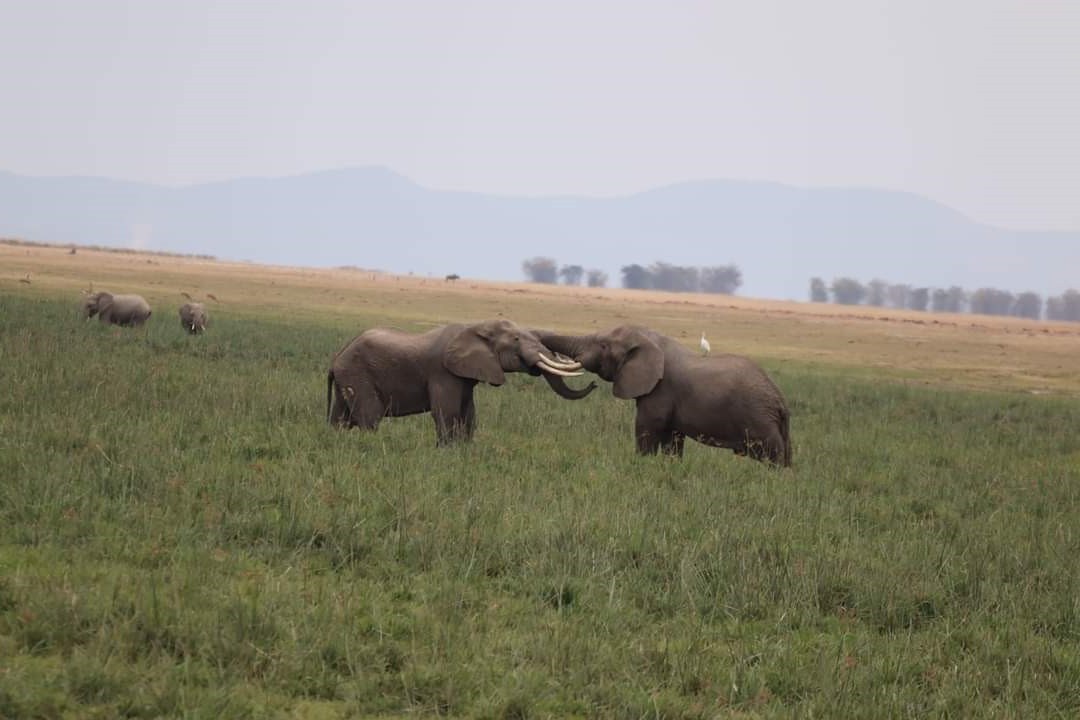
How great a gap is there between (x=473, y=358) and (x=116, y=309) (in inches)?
691

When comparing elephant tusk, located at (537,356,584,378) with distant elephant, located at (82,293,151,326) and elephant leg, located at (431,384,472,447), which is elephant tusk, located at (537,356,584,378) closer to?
elephant leg, located at (431,384,472,447)

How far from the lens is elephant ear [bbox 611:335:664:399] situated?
14320 mm

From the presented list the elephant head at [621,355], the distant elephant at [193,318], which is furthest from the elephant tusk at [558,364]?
the distant elephant at [193,318]

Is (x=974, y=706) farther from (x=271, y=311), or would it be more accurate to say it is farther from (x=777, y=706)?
(x=271, y=311)

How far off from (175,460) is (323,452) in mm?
1760

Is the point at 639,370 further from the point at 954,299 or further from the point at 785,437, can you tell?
the point at 954,299

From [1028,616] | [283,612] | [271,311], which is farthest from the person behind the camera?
[271,311]

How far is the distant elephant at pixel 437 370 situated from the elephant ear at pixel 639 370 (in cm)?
44

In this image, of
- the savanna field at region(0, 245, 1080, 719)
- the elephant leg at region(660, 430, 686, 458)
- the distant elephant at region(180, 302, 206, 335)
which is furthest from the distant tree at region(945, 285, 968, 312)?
the elephant leg at region(660, 430, 686, 458)

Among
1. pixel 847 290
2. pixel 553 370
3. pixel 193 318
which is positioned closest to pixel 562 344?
pixel 553 370

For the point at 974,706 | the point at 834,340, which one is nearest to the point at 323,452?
the point at 974,706

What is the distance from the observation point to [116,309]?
28.7 metres

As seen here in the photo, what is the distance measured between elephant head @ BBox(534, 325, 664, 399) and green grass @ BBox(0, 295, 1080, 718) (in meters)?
0.91

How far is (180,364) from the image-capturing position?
19.5 m
